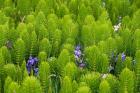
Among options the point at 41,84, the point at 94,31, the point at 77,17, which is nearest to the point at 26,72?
the point at 41,84

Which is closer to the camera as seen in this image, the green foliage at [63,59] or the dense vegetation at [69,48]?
the dense vegetation at [69,48]

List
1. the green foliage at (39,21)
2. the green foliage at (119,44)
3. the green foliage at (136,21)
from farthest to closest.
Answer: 1. the green foliage at (136,21)
2. the green foliage at (39,21)
3. the green foliage at (119,44)

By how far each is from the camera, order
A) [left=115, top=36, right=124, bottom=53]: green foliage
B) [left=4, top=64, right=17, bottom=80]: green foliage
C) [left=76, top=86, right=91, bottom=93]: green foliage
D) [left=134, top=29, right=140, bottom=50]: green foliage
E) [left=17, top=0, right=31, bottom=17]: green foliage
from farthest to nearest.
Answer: [left=17, top=0, right=31, bottom=17]: green foliage
[left=115, top=36, right=124, bottom=53]: green foliage
[left=134, top=29, right=140, bottom=50]: green foliage
[left=4, top=64, right=17, bottom=80]: green foliage
[left=76, top=86, right=91, bottom=93]: green foliage

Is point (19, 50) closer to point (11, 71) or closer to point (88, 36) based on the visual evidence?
point (11, 71)

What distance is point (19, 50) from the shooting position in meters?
2.96

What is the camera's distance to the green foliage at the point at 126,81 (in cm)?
251

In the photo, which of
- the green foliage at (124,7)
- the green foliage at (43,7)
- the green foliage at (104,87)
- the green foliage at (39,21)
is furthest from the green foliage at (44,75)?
the green foliage at (124,7)

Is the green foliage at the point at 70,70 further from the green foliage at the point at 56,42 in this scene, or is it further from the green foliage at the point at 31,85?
the green foliage at the point at 56,42

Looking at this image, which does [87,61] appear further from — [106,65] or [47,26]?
[47,26]

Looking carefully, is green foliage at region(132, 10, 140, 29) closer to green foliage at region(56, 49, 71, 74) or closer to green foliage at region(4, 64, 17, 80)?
green foliage at region(56, 49, 71, 74)

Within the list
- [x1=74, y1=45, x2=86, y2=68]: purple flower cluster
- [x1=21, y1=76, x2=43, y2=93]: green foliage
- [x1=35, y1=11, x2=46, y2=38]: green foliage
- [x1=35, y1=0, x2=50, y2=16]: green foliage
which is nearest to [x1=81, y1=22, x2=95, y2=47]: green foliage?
[x1=74, y1=45, x2=86, y2=68]: purple flower cluster

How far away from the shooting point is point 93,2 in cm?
392

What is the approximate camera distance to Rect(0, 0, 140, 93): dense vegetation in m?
2.57

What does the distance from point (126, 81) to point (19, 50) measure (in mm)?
797
